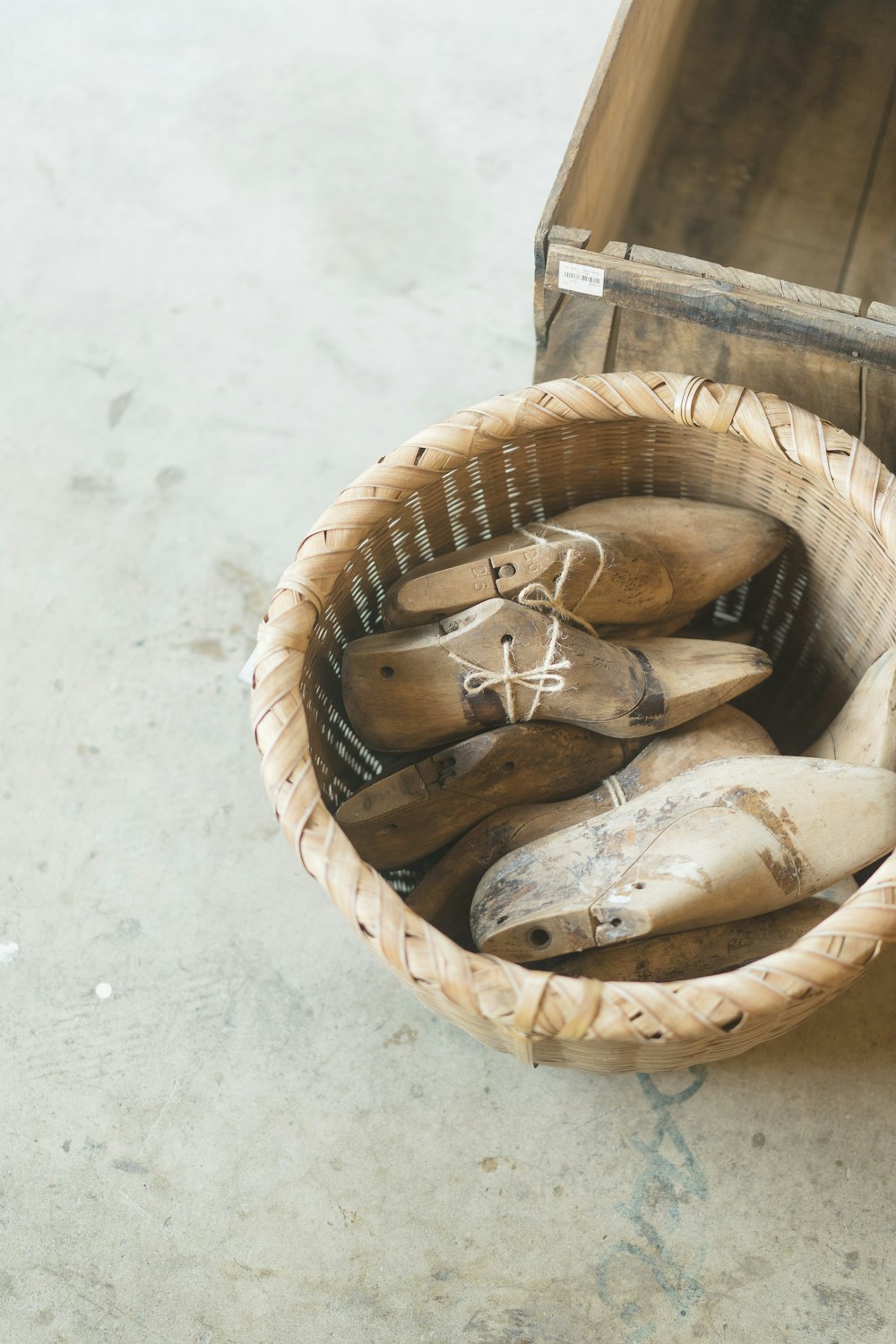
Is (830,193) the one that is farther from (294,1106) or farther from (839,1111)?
(294,1106)

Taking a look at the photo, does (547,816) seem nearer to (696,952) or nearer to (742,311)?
(696,952)

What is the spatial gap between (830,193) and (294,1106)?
1471mm

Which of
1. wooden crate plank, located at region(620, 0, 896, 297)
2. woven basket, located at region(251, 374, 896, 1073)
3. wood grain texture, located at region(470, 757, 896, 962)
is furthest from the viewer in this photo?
wooden crate plank, located at region(620, 0, 896, 297)

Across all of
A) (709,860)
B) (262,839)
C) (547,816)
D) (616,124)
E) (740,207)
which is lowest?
(262,839)

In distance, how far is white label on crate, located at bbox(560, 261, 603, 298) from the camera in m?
1.08

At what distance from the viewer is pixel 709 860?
93 centimetres

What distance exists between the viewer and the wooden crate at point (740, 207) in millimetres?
1076

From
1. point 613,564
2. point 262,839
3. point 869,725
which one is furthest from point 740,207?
point 262,839

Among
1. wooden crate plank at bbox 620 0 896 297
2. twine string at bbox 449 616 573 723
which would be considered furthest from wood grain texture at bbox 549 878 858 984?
wooden crate plank at bbox 620 0 896 297

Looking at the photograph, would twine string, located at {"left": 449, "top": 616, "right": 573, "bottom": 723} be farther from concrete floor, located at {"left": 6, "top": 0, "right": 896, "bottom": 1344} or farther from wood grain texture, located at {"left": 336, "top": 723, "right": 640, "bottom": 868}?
concrete floor, located at {"left": 6, "top": 0, "right": 896, "bottom": 1344}

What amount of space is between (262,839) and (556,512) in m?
0.55

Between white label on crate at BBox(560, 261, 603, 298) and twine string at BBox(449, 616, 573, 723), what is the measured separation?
0.34 m

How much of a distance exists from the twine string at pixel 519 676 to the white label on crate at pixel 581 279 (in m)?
0.34

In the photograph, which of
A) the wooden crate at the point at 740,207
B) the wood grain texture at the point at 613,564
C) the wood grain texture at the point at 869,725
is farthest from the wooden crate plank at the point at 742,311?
the wood grain texture at the point at 869,725
